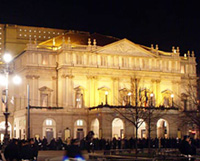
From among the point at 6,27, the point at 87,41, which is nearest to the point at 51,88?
the point at 87,41

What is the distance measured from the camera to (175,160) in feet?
103

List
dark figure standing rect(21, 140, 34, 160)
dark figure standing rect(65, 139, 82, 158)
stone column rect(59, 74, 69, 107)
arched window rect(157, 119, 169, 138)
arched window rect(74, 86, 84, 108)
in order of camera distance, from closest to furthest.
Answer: dark figure standing rect(65, 139, 82, 158) < dark figure standing rect(21, 140, 34, 160) < arched window rect(157, 119, 169, 138) < stone column rect(59, 74, 69, 107) < arched window rect(74, 86, 84, 108)

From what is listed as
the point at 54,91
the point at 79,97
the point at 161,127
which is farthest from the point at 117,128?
the point at 54,91

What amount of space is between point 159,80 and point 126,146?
32.3 m

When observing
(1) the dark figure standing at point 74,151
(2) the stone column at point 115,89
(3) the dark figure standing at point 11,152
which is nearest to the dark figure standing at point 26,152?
(3) the dark figure standing at point 11,152

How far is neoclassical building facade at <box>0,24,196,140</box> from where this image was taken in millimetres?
83125

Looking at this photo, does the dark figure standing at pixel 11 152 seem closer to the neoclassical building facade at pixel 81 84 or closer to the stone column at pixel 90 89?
the neoclassical building facade at pixel 81 84

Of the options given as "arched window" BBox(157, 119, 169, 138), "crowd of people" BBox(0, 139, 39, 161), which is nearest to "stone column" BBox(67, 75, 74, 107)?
"arched window" BBox(157, 119, 169, 138)

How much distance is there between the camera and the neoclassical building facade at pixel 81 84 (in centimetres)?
8312

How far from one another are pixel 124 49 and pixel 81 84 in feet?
33.7

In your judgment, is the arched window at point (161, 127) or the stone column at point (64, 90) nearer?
the arched window at point (161, 127)

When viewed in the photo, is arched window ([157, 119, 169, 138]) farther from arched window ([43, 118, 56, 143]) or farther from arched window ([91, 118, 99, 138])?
arched window ([43, 118, 56, 143])

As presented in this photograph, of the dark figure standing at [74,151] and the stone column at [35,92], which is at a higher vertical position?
the stone column at [35,92]

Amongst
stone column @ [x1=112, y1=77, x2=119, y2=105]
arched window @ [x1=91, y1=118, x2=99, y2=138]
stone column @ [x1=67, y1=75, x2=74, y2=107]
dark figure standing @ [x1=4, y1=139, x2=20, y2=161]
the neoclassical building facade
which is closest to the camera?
dark figure standing @ [x1=4, y1=139, x2=20, y2=161]
